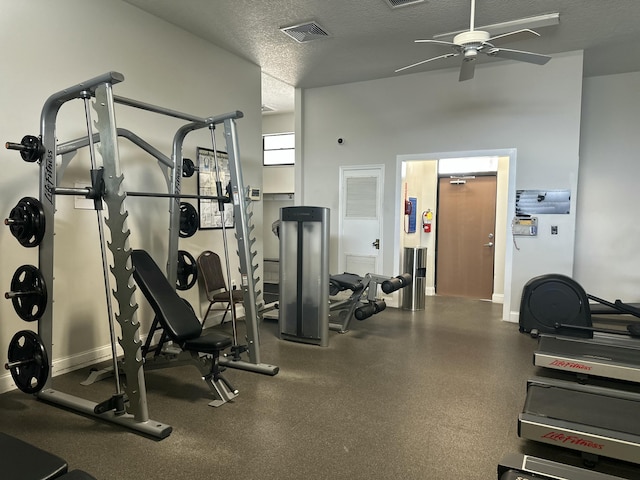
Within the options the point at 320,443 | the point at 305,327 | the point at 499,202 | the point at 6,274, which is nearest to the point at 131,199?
the point at 6,274

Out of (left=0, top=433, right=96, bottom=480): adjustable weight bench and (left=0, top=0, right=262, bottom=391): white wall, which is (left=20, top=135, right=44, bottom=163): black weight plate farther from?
(left=0, top=433, right=96, bottom=480): adjustable weight bench

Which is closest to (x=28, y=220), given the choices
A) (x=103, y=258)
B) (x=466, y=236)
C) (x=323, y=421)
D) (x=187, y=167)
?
(x=103, y=258)

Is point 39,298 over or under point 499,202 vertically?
under

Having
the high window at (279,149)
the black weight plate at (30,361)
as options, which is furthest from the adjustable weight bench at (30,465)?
the high window at (279,149)

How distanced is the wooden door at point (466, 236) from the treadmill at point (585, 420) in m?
4.13

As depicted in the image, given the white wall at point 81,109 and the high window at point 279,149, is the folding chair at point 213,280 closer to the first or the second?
the white wall at point 81,109

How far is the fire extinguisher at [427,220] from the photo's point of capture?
7262 mm

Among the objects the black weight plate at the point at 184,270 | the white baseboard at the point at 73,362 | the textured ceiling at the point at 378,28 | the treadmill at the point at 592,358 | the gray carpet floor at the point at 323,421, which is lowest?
the gray carpet floor at the point at 323,421

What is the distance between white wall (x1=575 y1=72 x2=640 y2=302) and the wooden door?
1.27 m

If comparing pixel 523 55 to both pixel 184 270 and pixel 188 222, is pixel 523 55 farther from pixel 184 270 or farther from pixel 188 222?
pixel 184 270

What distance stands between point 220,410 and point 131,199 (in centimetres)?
233

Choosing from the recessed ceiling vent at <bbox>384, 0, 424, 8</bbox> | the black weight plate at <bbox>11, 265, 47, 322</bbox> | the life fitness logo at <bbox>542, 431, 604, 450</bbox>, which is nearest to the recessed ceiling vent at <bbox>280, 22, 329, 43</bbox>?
the recessed ceiling vent at <bbox>384, 0, 424, 8</bbox>

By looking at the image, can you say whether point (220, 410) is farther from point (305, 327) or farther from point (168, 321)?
point (305, 327)

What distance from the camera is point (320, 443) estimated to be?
8.45 feet
